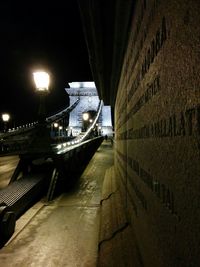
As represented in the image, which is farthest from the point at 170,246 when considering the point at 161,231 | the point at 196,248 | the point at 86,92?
the point at 86,92

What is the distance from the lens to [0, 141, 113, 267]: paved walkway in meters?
3.35

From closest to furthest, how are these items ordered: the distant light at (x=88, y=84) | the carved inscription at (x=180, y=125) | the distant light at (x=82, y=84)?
the carved inscription at (x=180, y=125), the distant light at (x=88, y=84), the distant light at (x=82, y=84)

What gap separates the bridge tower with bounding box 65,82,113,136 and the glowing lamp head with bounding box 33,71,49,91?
65482mm

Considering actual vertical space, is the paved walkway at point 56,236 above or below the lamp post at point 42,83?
below

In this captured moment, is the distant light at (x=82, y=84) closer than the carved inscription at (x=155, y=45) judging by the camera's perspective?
No

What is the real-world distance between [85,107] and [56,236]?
71606 millimetres

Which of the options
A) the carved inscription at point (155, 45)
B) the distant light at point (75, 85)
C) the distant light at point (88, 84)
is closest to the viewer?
the carved inscription at point (155, 45)

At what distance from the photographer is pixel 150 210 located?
1.74 metres

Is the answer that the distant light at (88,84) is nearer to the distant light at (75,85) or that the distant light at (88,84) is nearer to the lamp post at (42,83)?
the distant light at (75,85)

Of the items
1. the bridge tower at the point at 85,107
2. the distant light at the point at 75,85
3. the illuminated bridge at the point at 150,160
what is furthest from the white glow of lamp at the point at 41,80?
the distant light at the point at 75,85

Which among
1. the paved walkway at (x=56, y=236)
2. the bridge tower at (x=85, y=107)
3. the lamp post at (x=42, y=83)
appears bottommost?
the paved walkway at (x=56, y=236)

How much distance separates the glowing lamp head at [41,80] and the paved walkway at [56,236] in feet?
11.7

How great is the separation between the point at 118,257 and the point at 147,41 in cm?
192

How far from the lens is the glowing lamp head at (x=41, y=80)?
8.13m
